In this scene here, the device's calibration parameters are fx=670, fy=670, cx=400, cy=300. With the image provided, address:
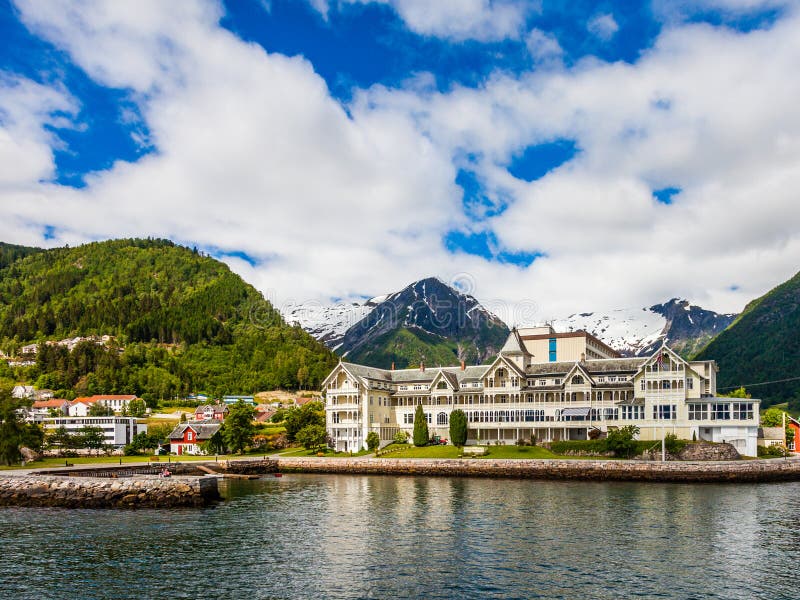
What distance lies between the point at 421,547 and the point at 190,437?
Answer: 3576 inches

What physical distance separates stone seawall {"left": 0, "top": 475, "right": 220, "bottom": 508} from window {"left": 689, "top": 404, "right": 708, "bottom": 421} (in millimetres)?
63759

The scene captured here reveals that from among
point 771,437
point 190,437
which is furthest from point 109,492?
point 771,437

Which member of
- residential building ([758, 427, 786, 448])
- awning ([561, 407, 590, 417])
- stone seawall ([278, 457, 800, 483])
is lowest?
stone seawall ([278, 457, 800, 483])

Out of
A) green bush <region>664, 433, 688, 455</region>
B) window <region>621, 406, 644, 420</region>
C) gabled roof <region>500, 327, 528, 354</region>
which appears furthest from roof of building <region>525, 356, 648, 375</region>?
green bush <region>664, 433, 688, 455</region>

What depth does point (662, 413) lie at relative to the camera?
307 ft

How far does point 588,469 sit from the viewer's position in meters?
80.8

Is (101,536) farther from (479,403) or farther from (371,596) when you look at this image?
(479,403)

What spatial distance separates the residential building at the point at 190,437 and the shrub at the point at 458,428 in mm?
45195

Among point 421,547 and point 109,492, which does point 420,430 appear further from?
point 421,547

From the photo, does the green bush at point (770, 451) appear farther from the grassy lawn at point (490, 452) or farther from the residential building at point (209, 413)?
the residential building at point (209, 413)

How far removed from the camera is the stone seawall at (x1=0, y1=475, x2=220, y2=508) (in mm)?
62062

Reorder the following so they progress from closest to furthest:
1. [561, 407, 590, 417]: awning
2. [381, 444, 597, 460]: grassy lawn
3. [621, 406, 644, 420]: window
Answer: [381, 444, 597, 460]: grassy lawn → [621, 406, 644, 420]: window → [561, 407, 590, 417]: awning

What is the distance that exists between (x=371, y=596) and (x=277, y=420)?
131447 mm

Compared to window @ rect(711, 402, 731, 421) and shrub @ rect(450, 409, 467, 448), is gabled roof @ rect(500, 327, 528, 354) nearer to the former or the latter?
shrub @ rect(450, 409, 467, 448)
